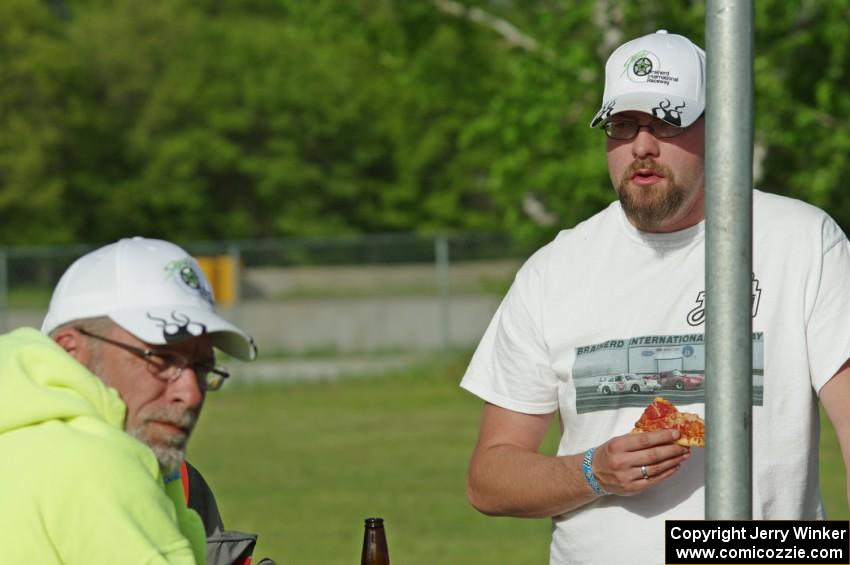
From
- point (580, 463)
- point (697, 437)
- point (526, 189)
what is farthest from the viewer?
point (526, 189)

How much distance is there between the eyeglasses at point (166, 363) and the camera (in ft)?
10.3

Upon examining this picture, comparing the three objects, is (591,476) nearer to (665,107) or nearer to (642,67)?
(665,107)

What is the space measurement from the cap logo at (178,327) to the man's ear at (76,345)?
0.15m

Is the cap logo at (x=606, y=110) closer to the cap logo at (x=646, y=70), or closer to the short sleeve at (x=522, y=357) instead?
the cap logo at (x=646, y=70)

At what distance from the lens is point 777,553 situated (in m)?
2.76

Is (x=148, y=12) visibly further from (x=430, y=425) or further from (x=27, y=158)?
(x=430, y=425)

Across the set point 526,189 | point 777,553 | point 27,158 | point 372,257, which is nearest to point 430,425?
point 526,189

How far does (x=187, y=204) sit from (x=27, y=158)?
21.9 feet

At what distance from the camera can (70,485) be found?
2607 millimetres

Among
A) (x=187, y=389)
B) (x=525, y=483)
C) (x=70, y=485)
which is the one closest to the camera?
(x=70, y=485)

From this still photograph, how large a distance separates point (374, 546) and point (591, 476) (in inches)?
21.6

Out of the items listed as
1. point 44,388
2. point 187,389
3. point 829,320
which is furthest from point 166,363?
point 829,320

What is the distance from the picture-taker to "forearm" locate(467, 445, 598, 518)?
374 centimetres

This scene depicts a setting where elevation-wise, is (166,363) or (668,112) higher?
(668,112)
